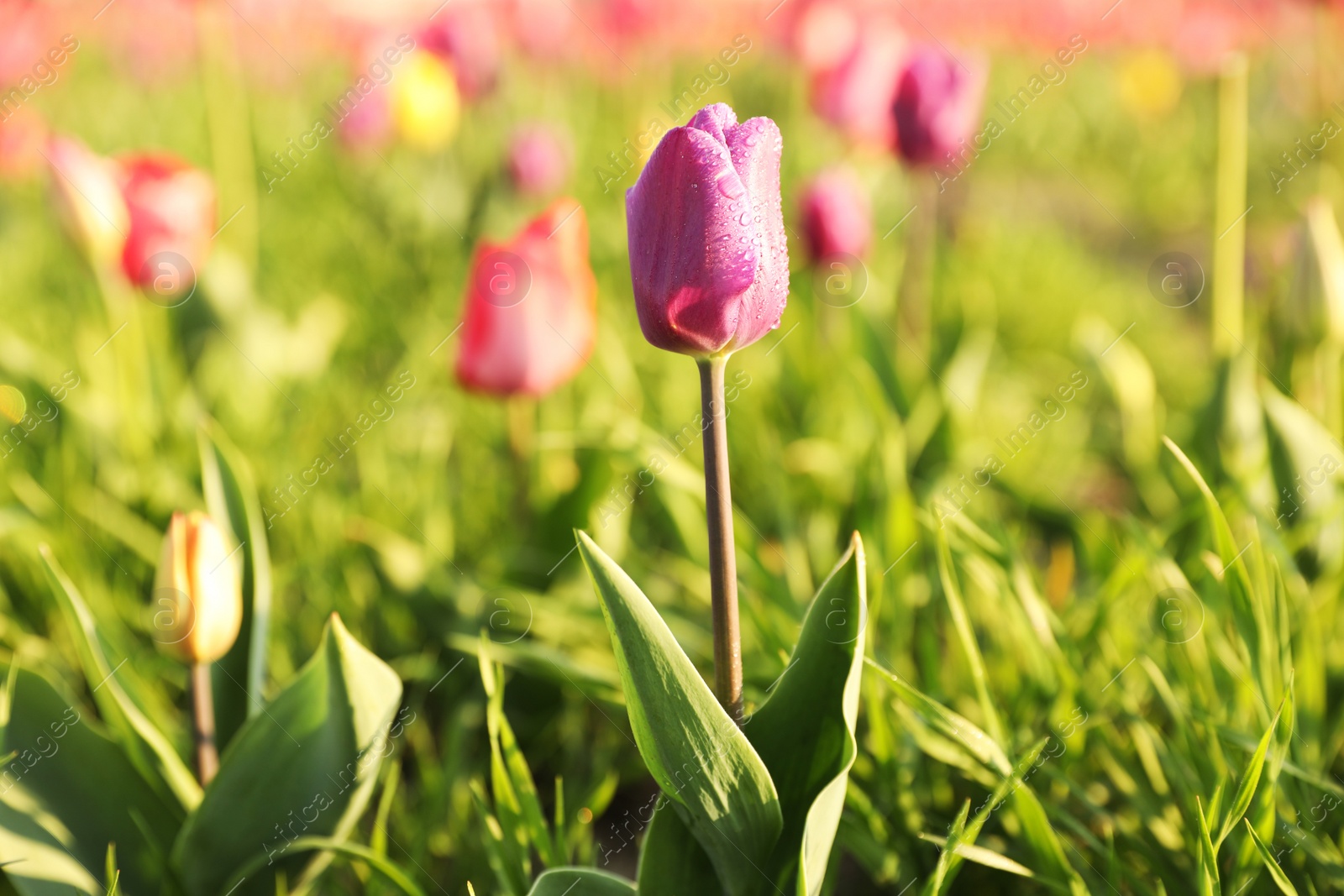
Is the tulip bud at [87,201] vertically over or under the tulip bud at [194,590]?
over

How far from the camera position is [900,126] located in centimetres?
172

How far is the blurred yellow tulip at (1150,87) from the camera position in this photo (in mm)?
5348

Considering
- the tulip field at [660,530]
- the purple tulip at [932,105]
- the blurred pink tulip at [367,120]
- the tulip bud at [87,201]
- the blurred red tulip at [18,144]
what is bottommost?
the tulip field at [660,530]

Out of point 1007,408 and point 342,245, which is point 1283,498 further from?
point 342,245

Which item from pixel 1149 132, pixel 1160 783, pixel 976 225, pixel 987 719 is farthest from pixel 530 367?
pixel 1149 132

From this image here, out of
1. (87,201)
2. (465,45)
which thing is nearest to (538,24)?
(465,45)

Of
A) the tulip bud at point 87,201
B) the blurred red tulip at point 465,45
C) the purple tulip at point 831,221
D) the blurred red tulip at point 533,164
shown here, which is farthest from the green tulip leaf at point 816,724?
the blurred red tulip at point 465,45

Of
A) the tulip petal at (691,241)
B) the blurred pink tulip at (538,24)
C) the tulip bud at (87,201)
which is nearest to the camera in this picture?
the tulip petal at (691,241)

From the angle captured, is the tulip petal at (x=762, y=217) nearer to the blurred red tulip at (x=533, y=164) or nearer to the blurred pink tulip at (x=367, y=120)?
the blurred red tulip at (x=533, y=164)

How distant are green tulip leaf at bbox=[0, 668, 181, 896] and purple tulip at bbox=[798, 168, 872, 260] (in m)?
1.36

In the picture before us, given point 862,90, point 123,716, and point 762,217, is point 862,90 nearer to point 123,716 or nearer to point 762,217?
point 762,217

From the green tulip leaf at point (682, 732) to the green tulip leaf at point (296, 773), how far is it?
264mm

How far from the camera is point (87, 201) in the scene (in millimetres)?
1578

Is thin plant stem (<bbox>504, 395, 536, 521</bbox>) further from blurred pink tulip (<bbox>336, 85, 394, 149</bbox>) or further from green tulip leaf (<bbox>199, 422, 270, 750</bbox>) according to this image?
blurred pink tulip (<bbox>336, 85, 394, 149</bbox>)
